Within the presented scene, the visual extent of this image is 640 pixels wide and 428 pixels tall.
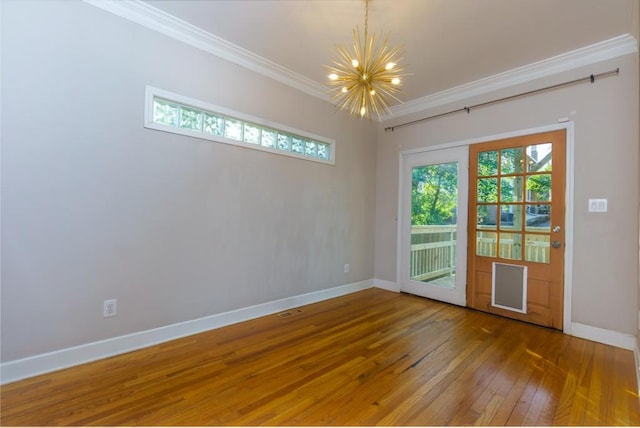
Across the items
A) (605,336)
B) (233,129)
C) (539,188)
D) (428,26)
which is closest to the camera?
(428,26)

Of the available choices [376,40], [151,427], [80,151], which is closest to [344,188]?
[376,40]

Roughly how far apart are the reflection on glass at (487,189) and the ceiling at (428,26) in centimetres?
130

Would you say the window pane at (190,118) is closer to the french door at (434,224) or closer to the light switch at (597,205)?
the french door at (434,224)

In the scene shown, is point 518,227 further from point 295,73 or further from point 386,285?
point 295,73

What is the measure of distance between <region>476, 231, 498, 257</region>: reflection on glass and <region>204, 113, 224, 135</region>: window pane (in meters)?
3.34

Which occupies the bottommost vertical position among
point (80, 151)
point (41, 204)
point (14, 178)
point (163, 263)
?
point (163, 263)

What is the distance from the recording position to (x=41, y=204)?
201cm

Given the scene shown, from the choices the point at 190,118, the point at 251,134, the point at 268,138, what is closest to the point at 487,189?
the point at 268,138

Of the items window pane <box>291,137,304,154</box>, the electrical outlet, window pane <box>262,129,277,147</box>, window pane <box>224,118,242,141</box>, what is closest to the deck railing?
window pane <box>291,137,304,154</box>

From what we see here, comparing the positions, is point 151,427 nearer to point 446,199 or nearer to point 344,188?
point 344,188

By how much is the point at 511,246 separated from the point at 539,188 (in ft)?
2.37

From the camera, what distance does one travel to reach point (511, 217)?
3332 mm

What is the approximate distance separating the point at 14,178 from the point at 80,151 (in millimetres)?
418

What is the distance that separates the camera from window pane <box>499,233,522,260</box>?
3.28 meters
